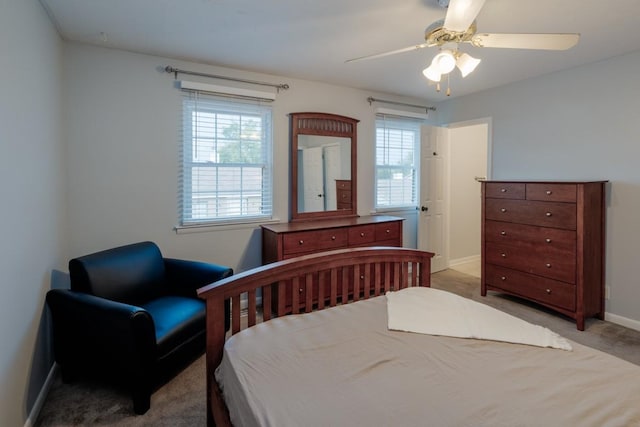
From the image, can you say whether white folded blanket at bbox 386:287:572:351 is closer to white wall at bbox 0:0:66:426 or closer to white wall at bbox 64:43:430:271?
white wall at bbox 0:0:66:426

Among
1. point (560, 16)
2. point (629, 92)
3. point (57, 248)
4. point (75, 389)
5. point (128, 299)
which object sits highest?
point (560, 16)

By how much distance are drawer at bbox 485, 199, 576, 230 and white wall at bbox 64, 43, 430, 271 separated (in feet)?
9.02

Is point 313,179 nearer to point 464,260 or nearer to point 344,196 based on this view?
point 344,196

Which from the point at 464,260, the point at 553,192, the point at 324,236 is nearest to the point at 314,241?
the point at 324,236

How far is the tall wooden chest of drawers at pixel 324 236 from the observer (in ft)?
10.2

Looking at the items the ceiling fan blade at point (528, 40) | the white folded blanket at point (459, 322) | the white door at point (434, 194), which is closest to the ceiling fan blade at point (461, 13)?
the ceiling fan blade at point (528, 40)

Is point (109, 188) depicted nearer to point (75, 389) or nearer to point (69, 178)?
point (69, 178)

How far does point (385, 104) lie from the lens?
4.20m

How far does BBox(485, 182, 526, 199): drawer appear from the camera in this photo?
3.33 m

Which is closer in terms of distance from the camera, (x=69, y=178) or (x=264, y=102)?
(x=69, y=178)

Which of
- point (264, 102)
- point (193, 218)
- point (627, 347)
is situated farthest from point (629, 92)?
point (193, 218)

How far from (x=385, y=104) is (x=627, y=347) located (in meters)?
3.32

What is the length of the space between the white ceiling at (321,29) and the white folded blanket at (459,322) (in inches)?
69.7

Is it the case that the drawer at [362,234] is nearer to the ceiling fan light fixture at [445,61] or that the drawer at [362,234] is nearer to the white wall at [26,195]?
the ceiling fan light fixture at [445,61]
